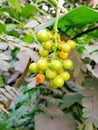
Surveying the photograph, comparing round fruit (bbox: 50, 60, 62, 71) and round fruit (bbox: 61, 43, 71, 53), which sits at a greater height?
round fruit (bbox: 61, 43, 71, 53)

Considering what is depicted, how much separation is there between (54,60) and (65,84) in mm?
188

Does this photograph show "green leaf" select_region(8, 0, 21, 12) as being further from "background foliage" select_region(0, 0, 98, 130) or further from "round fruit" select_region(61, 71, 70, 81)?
"round fruit" select_region(61, 71, 70, 81)

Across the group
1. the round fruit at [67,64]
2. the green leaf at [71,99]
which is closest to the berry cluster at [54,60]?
the round fruit at [67,64]

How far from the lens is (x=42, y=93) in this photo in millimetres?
807

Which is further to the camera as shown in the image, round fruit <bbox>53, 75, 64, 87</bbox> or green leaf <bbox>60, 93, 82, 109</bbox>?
green leaf <bbox>60, 93, 82, 109</bbox>

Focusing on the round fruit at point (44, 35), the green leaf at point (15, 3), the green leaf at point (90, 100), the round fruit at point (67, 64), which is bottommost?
the green leaf at point (90, 100)

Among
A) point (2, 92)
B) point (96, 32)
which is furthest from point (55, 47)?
point (2, 92)

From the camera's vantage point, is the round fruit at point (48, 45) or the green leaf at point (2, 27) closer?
the round fruit at point (48, 45)

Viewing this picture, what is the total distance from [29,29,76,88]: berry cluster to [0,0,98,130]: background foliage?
2 cm

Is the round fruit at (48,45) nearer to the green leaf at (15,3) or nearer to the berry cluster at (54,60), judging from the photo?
the berry cluster at (54,60)

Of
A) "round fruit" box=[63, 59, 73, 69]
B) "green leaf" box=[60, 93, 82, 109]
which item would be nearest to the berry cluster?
"round fruit" box=[63, 59, 73, 69]

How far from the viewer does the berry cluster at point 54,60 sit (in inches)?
23.7

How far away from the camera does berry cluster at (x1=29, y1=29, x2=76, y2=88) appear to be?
0.60 m

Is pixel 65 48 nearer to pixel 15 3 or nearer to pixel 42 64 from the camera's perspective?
pixel 42 64
